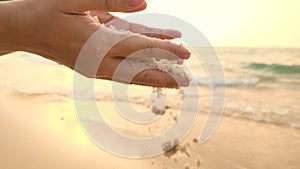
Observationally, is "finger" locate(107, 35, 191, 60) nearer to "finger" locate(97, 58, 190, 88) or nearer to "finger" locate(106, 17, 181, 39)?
"finger" locate(97, 58, 190, 88)

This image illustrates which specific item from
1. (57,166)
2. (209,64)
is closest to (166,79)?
(57,166)

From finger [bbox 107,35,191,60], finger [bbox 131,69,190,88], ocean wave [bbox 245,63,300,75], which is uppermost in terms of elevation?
finger [bbox 107,35,191,60]

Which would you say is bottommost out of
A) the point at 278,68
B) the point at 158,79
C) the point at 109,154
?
the point at 278,68

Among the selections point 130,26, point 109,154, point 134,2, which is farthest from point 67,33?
point 109,154

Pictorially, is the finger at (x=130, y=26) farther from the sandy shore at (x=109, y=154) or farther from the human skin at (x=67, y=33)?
the sandy shore at (x=109, y=154)

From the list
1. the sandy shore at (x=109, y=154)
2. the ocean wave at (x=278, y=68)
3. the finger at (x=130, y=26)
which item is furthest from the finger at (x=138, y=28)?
the ocean wave at (x=278, y=68)

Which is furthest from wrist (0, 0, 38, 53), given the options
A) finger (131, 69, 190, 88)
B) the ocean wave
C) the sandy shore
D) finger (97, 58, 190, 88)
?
the ocean wave

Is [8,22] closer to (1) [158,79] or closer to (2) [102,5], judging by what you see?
(2) [102,5]
